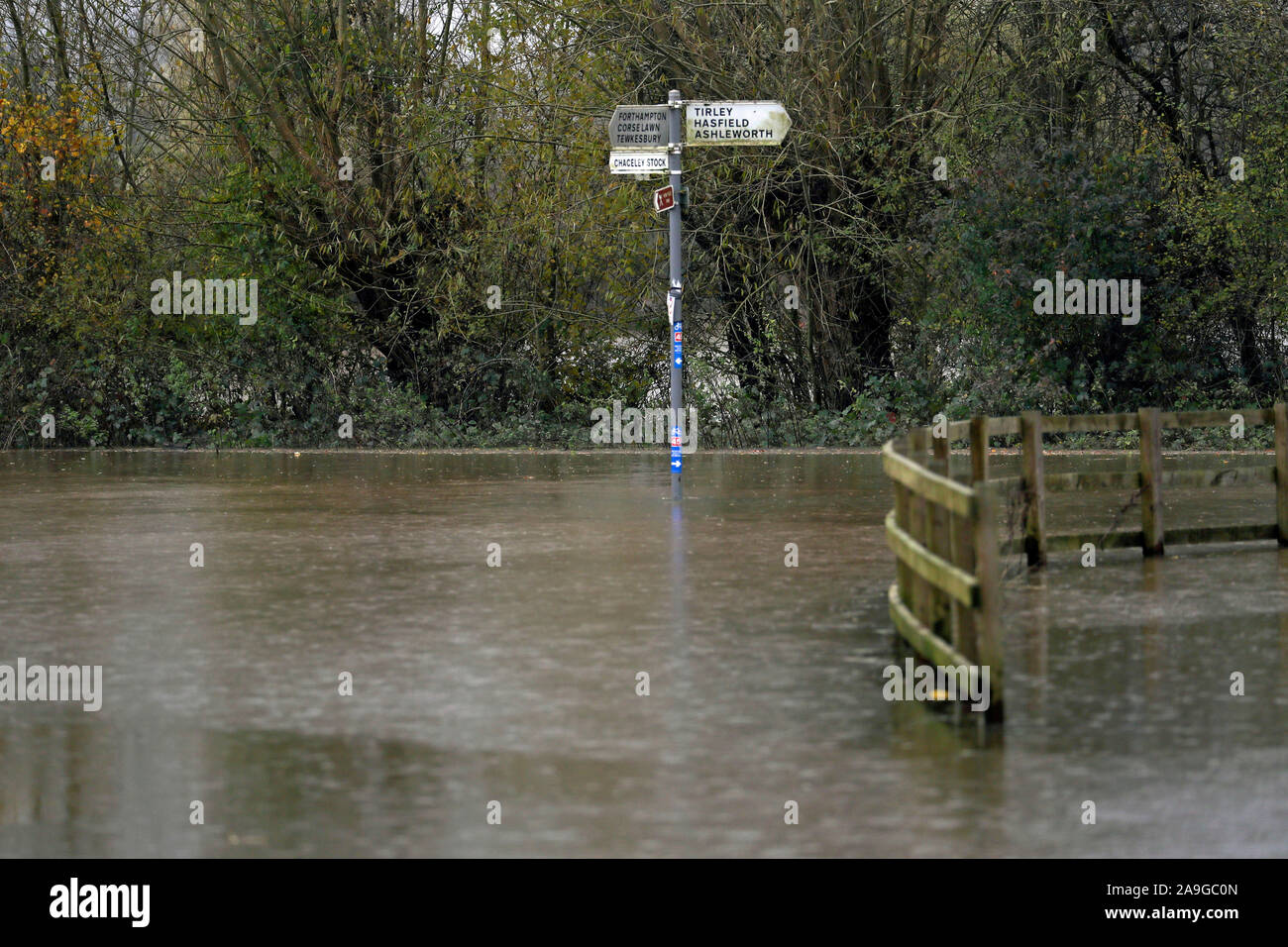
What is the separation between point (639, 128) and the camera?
2153 centimetres

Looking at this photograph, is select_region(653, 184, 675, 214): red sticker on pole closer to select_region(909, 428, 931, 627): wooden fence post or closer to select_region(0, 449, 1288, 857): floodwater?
select_region(0, 449, 1288, 857): floodwater

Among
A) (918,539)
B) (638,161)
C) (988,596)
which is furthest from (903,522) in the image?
(638,161)

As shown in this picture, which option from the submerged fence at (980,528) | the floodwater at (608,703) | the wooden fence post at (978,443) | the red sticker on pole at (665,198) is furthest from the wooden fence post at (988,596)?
the red sticker on pole at (665,198)

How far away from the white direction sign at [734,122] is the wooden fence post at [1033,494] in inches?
295

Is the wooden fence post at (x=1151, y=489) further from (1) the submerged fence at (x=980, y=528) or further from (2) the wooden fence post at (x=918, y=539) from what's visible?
(2) the wooden fence post at (x=918, y=539)

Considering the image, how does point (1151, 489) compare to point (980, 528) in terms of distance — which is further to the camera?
point (1151, 489)

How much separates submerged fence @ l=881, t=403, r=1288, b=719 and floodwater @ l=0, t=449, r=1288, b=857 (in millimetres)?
274

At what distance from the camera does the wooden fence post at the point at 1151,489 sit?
1485 centimetres

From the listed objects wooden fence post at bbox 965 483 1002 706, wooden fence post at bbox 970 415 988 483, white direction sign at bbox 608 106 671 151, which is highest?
white direction sign at bbox 608 106 671 151

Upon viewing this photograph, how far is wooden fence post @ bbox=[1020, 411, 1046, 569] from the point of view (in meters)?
14.5

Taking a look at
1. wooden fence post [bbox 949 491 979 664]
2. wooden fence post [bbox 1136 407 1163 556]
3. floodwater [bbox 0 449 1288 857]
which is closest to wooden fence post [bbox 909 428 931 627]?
floodwater [bbox 0 449 1288 857]

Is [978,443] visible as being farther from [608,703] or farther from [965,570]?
[608,703]

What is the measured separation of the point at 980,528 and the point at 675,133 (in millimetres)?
13268
